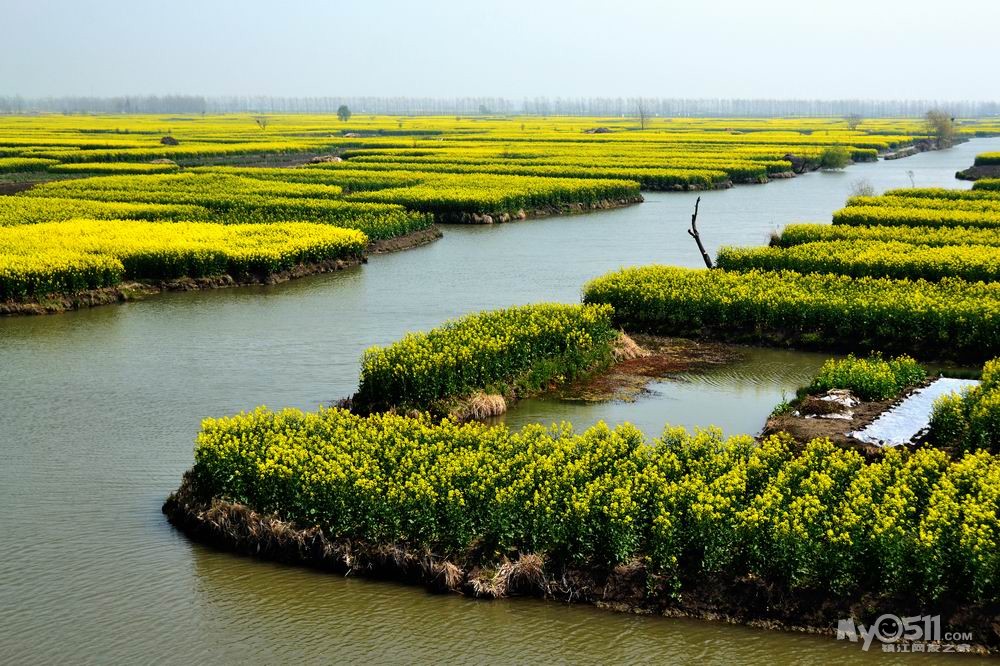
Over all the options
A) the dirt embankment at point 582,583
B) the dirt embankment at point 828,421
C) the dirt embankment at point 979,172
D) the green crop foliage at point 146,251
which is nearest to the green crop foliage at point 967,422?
the dirt embankment at point 828,421

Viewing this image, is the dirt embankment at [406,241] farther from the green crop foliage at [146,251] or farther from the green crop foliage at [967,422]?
the green crop foliage at [967,422]

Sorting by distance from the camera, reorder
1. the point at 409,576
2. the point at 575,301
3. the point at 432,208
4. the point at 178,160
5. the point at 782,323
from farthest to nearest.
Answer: the point at 178,160 < the point at 432,208 < the point at 575,301 < the point at 782,323 < the point at 409,576

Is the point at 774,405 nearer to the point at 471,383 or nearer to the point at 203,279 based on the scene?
the point at 471,383

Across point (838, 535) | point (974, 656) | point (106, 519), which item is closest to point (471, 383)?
point (106, 519)

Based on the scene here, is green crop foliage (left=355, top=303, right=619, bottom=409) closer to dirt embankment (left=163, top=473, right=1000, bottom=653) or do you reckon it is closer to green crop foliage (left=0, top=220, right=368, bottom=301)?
dirt embankment (left=163, top=473, right=1000, bottom=653)

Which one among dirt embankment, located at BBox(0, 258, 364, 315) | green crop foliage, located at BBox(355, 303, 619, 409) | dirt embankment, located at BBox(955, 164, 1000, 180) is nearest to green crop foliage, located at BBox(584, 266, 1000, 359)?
green crop foliage, located at BBox(355, 303, 619, 409)

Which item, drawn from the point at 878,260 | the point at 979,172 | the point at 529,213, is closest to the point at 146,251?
the point at 878,260
